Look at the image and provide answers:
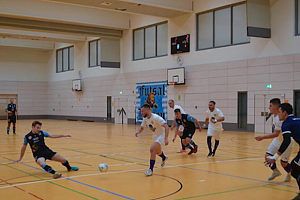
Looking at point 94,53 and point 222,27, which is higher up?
point 222,27

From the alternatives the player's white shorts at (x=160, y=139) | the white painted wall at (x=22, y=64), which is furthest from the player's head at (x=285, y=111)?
the white painted wall at (x=22, y=64)

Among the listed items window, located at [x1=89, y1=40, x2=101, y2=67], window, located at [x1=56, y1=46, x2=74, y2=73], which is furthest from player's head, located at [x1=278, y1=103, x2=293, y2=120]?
window, located at [x1=56, y1=46, x2=74, y2=73]

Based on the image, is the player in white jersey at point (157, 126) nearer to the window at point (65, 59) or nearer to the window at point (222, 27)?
the window at point (222, 27)

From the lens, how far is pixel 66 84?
42.2 meters

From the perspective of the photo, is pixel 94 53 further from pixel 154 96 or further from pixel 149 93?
pixel 154 96

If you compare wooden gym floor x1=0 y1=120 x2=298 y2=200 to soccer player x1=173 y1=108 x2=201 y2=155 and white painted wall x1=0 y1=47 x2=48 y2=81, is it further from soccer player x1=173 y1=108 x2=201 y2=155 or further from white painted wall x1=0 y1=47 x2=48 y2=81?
white painted wall x1=0 y1=47 x2=48 y2=81

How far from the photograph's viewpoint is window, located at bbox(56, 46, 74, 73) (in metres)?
41.6

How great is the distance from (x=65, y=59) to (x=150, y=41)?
1529cm

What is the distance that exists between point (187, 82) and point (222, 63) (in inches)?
140

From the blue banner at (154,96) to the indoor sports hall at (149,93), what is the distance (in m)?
0.09

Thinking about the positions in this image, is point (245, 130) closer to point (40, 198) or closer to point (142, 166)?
point (142, 166)

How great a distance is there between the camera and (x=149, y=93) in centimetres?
3123

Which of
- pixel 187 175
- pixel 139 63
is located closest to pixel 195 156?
pixel 187 175

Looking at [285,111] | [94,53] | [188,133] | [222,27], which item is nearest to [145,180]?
[285,111]
